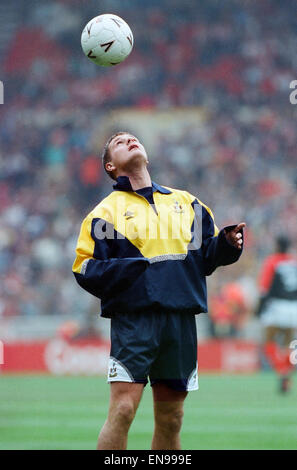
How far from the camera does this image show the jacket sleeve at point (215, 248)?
5078 millimetres

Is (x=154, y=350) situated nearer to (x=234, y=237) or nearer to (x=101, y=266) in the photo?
(x=101, y=266)

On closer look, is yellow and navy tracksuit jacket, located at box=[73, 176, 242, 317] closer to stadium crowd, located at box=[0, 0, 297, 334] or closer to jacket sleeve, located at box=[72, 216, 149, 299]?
jacket sleeve, located at box=[72, 216, 149, 299]

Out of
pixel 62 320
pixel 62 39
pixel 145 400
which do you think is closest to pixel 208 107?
pixel 62 39

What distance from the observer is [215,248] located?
5.13 meters

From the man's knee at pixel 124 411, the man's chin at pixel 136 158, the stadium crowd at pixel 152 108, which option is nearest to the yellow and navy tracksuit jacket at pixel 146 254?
the man's chin at pixel 136 158

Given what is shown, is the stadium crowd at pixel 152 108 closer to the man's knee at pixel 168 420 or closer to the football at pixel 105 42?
the football at pixel 105 42

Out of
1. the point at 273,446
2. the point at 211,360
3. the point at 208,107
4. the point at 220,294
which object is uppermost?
the point at 208,107

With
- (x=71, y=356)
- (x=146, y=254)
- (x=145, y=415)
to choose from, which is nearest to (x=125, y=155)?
(x=146, y=254)

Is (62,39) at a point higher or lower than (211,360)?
higher

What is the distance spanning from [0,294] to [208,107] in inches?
282

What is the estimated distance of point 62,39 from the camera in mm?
24156

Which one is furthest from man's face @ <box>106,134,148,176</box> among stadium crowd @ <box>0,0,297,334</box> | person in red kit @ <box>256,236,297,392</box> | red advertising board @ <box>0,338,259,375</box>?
stadium crowd @ <box>0,0,297,334</box>

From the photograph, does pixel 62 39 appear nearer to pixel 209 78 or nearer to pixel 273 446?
pixel 209 78

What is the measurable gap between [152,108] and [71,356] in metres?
8.27
